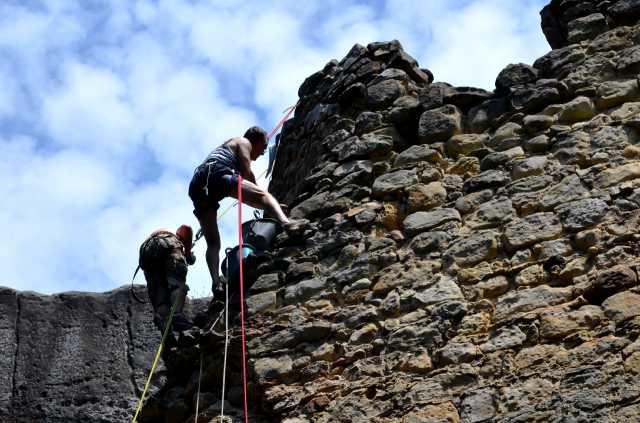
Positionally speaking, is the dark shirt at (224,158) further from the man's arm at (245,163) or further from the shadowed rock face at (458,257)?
the shadowed rock face at (458,257)

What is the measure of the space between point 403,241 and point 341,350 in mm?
693

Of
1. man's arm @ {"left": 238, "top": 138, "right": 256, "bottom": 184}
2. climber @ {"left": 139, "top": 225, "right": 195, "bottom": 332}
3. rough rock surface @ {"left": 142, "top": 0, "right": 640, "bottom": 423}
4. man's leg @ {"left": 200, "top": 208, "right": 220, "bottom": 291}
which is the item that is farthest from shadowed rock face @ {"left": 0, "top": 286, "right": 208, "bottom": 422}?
rough rock surface @ {"left": 142, "top": 0, "right": 640, "bottom": 423}

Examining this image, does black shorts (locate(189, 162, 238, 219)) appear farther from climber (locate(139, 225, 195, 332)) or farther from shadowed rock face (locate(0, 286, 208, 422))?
shadowed rock face (locate(0, 286, 208, 422))

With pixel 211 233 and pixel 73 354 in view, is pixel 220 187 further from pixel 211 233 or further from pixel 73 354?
pixel 73 354

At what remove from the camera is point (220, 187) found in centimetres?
721

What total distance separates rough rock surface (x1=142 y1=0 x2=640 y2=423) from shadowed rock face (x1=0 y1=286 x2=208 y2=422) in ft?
7.99

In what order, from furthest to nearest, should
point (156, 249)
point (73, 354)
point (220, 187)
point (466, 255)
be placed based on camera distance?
point (73, 354) < point (156, 249) < point (220, 187) < point (466, 255)

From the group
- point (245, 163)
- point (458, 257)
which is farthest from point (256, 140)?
point (458, 257)

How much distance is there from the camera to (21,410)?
8938 mm

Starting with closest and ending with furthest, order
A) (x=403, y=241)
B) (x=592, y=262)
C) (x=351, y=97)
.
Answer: (x=592, y=262) < (x=403, y=241) < (x=351, y=97)

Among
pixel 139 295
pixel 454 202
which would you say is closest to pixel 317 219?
pixel 454 202

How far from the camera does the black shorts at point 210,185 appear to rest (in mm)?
7203

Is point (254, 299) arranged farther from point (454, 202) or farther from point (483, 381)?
point (483, 381)

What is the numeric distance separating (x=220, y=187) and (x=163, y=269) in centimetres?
64
